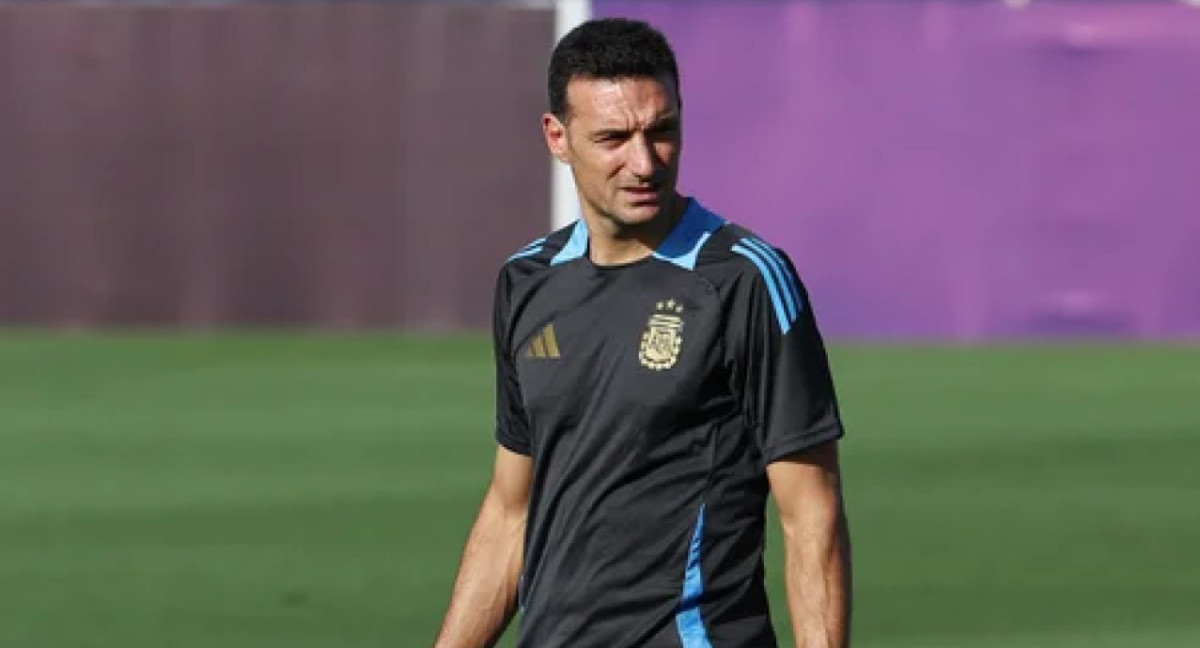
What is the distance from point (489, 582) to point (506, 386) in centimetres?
39

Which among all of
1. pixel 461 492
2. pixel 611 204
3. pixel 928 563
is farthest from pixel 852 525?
pixel 611 204

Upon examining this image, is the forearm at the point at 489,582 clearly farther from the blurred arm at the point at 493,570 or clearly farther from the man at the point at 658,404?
the man at the point at 658,404

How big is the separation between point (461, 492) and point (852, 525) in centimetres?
207

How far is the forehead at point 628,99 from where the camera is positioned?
4.72 meters

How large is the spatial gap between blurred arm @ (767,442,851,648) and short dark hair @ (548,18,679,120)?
0.70 meters

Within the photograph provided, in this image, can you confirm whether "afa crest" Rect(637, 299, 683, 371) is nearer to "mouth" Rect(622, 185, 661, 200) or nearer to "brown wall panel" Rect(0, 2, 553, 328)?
"mouth" Rect(622, 185, 661, 200)

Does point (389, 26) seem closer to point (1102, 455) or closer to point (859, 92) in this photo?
point (859, 92)

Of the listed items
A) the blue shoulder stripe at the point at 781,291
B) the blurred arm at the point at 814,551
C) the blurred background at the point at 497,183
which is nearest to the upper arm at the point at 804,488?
the blurred arm at the point at 814,551

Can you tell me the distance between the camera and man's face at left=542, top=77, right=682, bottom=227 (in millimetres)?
4711

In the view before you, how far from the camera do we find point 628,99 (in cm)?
474

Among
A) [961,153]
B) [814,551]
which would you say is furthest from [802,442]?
[961,153]

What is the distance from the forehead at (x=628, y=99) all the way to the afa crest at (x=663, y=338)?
33 cm

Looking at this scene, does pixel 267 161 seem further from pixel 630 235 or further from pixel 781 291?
pixel 781 291

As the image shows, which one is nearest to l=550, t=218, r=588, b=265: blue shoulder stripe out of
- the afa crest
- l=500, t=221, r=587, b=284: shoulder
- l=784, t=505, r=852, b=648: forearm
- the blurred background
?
l=500, t=221, r=587, b=284: shoulder
